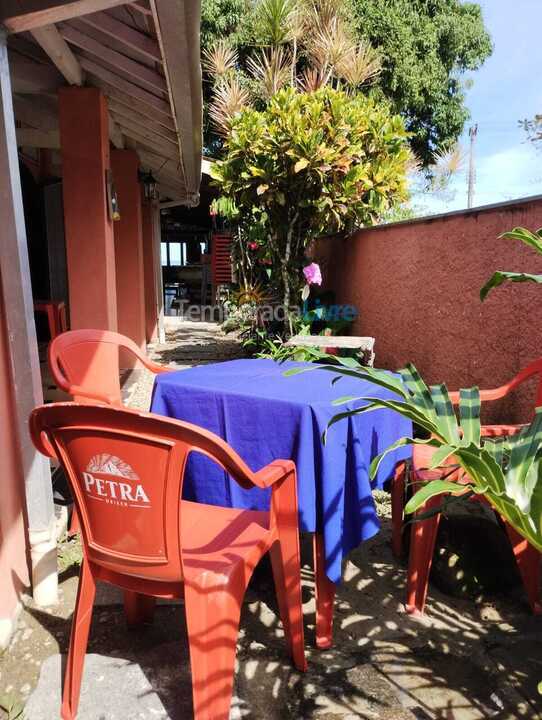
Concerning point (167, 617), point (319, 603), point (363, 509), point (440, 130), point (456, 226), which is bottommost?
point (167, 617)

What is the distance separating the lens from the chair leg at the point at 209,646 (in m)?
1.30

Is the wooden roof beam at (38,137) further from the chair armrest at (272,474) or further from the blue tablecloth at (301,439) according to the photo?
the chair armrest at (272,474)

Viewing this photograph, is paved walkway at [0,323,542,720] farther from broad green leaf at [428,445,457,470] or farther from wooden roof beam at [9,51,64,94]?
wooden roof beam at [9,51,64,94]

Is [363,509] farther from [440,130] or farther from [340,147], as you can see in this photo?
[440,130]

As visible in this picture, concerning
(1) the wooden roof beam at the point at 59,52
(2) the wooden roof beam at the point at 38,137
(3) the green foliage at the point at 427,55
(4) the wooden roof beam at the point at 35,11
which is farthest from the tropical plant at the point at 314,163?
(3) the green foliage at the point at 427,55

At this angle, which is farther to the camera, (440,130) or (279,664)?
(440,130)

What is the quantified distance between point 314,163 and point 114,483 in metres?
4.32

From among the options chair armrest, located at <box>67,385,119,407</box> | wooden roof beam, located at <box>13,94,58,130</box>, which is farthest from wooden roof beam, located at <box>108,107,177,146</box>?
chair armrest, located at <box>67,385,119,407</box>

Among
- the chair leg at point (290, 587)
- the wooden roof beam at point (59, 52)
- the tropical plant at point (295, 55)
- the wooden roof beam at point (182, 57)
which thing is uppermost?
the tropical plant at point (295, 55)

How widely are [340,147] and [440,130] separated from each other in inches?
448

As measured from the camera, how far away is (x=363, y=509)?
1791 mm

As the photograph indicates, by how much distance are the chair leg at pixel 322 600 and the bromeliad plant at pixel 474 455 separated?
0.74m

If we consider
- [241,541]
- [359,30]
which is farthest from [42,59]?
[359,30]

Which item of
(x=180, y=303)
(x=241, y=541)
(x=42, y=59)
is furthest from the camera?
(x=180, y=303)
